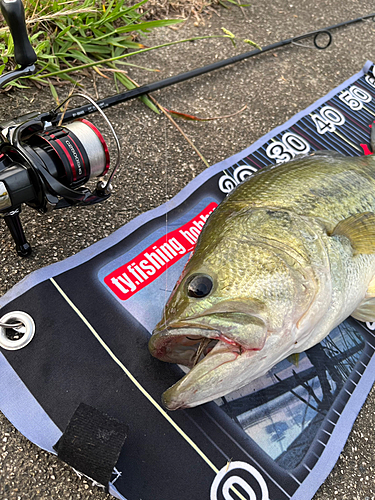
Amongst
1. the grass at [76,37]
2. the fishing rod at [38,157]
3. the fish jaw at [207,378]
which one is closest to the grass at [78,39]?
the grass at [76,37]

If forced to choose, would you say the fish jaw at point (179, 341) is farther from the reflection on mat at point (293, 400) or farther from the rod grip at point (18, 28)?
the rod grip at point (18, 28)

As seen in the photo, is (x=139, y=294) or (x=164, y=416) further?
(x=139, y=294)

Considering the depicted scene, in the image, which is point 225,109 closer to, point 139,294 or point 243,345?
point 139,294

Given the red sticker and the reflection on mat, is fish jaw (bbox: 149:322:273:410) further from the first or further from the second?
the red sticker

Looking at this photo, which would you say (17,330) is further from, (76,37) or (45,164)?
(76,37)

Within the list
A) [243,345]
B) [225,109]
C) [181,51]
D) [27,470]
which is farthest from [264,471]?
[181,51]

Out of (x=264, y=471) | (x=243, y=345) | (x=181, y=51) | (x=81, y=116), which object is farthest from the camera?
(x=181, y=51)

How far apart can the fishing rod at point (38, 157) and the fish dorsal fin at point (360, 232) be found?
0.96 meters

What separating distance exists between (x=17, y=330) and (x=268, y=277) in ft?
3.23

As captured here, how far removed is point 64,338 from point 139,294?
0.36 meters

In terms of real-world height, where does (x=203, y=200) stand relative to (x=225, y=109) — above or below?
below

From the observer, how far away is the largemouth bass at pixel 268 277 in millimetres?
1280

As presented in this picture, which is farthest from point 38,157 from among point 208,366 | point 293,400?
point 293,400

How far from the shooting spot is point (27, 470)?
1409 mm
